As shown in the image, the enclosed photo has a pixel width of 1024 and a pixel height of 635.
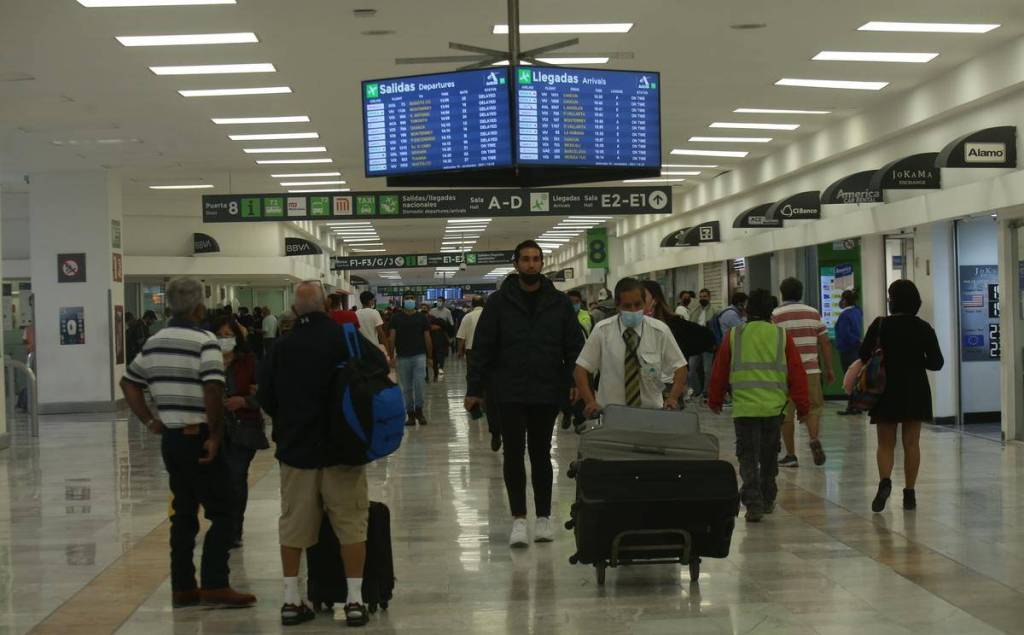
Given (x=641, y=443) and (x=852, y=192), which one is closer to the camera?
(x=641, y=443)

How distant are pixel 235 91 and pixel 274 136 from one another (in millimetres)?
3491

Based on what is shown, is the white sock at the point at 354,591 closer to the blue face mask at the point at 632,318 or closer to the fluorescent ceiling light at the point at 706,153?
the blue face mask at the point at 632,318

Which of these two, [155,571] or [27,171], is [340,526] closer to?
[155,571]

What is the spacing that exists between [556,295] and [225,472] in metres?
2.27

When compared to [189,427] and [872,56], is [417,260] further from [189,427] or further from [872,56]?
[189,427]

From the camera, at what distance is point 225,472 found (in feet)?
20.2

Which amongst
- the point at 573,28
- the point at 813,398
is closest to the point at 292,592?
the point at 813,398

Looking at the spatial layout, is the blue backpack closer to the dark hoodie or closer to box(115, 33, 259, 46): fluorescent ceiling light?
the dark hoodie

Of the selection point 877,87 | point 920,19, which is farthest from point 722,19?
point 877,87

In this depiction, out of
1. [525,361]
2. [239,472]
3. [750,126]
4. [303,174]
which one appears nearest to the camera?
[525,361]

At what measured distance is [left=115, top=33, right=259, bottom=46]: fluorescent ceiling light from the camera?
11672 millimetres

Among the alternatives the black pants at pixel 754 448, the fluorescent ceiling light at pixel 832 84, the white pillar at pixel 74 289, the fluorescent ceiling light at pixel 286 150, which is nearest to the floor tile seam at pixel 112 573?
the black pants at pixel 754 448

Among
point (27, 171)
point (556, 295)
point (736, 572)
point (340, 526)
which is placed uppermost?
point (27, 171)

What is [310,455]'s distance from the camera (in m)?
5.60
